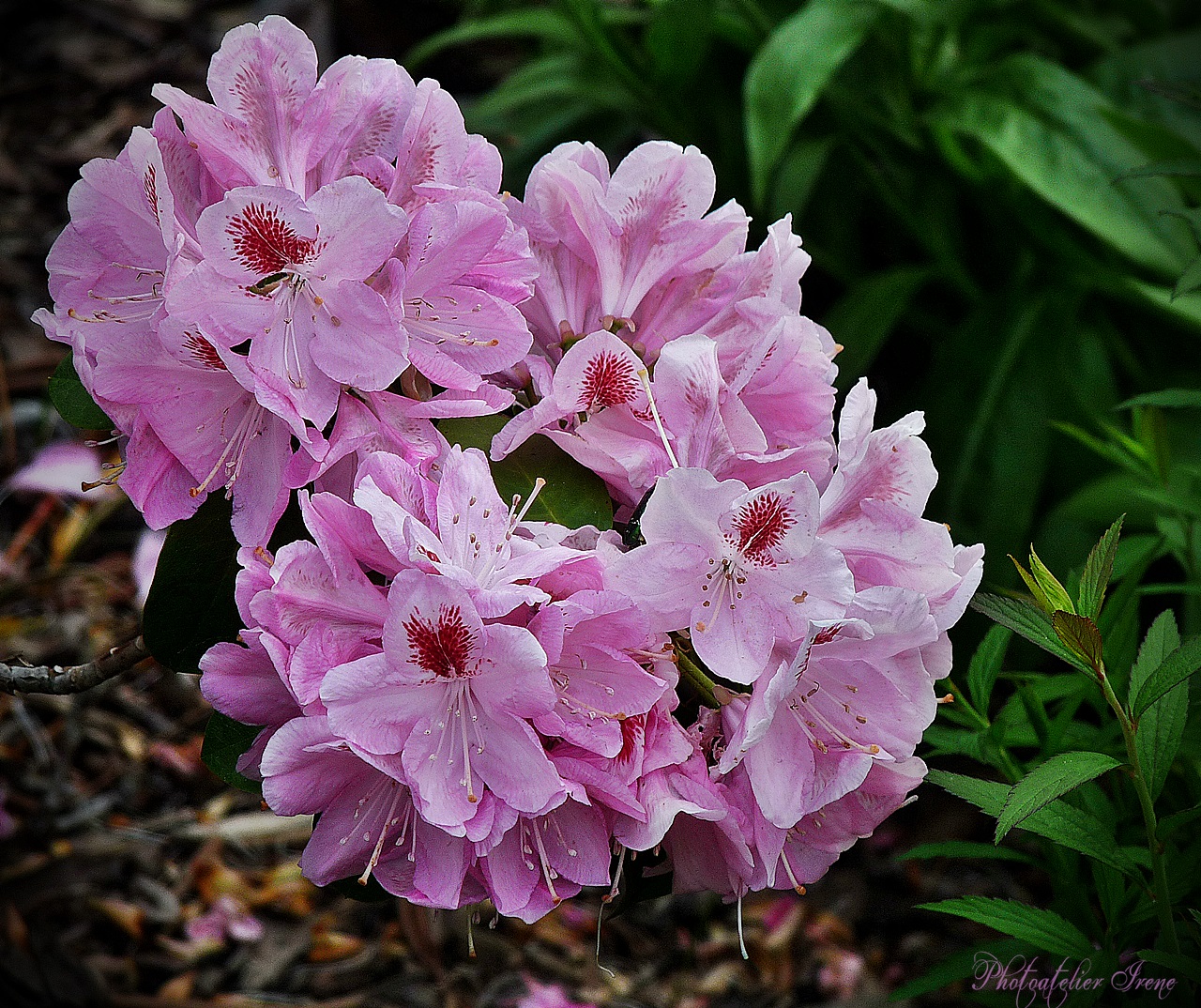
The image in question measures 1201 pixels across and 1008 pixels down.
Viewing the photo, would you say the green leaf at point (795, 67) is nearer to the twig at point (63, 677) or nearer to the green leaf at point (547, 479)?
the green leaf at point (547, 479)

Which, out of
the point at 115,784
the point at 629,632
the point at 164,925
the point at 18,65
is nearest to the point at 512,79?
the point at 18,65

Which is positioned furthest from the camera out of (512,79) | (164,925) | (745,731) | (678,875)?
(512,79)

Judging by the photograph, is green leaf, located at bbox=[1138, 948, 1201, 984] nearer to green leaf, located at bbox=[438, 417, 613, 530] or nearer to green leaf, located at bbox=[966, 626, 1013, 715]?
green leaf, located at bbox=[966, 626, 1013, 715]

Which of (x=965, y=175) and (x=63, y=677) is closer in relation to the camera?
(x=63, y=677)

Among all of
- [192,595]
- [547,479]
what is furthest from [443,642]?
[192,595]

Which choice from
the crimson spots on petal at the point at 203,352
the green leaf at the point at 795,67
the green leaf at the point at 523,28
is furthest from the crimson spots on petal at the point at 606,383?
the green leaf at the point at 523,28

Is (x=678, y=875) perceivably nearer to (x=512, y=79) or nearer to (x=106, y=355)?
(x=106, y=355)

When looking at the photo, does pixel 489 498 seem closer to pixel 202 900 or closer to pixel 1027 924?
pixel 1027 924
